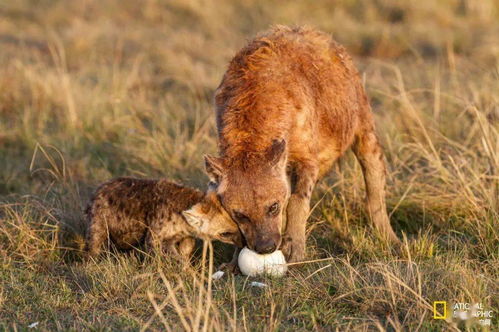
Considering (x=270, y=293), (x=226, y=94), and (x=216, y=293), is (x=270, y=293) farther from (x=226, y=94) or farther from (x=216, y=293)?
(x=226, y=94)

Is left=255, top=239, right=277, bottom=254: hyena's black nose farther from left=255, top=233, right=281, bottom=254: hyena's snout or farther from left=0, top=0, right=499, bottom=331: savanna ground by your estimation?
left=0, top=0, right=499, bottom=331: savanna ground

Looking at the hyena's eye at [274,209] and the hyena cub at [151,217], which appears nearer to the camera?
the hyena's eye at [274,209]

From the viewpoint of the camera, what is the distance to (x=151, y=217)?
5.48 m

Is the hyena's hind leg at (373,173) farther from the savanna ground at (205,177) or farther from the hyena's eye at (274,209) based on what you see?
the hyena's eye at (274,209)

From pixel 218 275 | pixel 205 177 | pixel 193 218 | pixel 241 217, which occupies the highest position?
pixel 241 217

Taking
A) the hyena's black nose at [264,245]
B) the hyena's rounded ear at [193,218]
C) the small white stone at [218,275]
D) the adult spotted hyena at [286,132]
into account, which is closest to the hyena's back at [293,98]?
the adult spotted hyena at [286,132]

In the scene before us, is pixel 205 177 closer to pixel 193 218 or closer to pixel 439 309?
pixel 193 218

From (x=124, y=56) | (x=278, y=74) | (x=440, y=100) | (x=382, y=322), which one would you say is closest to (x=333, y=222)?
(x=278, y=74)

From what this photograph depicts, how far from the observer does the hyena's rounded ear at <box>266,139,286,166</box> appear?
494 centimetres

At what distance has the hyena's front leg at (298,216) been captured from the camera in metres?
5.29

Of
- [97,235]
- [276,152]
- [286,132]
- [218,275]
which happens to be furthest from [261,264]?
[97,235]

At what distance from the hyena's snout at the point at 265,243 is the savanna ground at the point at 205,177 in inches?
7.7

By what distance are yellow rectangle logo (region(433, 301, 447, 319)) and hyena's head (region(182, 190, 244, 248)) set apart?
135 cm

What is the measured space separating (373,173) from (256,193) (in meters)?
1.66
